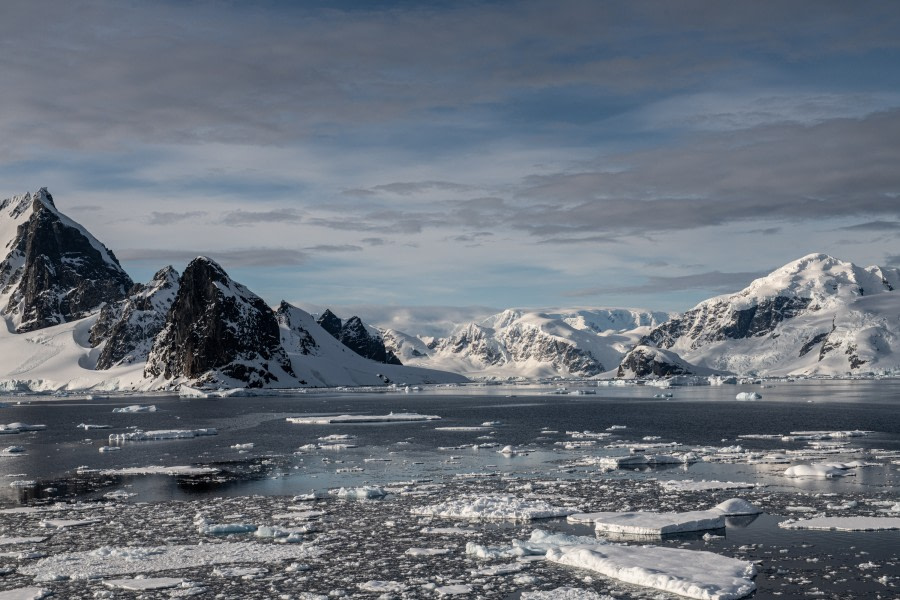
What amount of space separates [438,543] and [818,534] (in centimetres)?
1368

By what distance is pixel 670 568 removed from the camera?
86.2ft

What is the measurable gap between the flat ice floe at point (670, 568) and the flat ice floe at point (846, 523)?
6.54 metres

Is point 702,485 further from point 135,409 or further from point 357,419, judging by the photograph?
point 135,409

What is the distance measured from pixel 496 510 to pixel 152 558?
13.8 m

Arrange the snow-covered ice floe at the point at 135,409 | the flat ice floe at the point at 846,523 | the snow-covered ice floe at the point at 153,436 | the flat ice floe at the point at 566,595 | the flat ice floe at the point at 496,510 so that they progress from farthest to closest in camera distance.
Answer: the snow-covered ice floe at the point at 135,409, the snow-covered ice floe at the point at 153,436, the flat ice floe at the point at 496,510, the flat ice floe at the point at 846,523, the flat ice floe at the point at 566,595

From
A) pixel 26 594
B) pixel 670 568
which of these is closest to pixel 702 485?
pixel 670 568

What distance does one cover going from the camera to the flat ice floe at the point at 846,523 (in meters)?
31.9

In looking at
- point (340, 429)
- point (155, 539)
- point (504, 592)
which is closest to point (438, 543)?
point (504, 592)

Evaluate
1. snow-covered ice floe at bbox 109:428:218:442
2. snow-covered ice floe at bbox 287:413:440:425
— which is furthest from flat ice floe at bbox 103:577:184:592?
snow-covered ice floe at bbox 287:413:440:425

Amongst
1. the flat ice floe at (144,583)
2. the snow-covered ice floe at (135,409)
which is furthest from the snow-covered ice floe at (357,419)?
the flat ice floe at (144,583)

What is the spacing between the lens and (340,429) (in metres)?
86.4

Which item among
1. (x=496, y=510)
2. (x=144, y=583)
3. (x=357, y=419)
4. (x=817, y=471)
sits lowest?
(x=144, y=583)

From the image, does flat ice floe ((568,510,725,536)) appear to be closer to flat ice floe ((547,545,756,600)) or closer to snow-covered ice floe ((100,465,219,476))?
flat ice floe ((547,545,756,600))

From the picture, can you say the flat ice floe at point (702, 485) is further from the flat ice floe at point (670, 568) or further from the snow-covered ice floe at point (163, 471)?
the snow-covered ice floe at point (163, 471)
